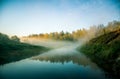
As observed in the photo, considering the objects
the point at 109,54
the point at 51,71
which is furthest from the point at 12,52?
the point at 109,54

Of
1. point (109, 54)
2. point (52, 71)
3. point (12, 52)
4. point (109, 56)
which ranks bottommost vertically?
point (52, 71)

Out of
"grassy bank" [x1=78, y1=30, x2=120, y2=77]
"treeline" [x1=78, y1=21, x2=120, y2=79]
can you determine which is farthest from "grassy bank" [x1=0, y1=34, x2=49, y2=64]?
"grassy bank" [x1=78, y1=30, x2=120, y2=77]

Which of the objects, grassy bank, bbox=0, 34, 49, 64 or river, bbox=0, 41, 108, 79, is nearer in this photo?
A: river, bbox=0, 41, 108, 79

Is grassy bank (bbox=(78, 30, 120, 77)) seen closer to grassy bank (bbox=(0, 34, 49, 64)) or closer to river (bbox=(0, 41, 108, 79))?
river (bbox=(0, 41, 108, 79))

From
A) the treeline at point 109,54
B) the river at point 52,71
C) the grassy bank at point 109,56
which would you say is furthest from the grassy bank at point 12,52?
the grassy bank at point 109,56

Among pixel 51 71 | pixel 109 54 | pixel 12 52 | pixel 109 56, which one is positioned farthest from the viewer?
pixel 12 52

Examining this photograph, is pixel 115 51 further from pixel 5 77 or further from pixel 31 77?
pixel 5 77

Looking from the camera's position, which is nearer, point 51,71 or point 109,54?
point 51,71

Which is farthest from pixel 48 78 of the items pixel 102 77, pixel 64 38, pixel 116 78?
pixel 64 38

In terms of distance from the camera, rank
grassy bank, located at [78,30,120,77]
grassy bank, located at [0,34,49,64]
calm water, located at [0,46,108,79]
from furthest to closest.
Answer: grassy bank, located at [0,34,49,64] → grassy bank, located at [78,30,120,77] → calm water, located at [0,46,108,79]

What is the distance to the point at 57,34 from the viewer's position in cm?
12512

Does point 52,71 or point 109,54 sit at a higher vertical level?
point 109,54

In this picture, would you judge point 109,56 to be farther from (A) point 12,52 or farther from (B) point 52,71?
(A) point 12,52

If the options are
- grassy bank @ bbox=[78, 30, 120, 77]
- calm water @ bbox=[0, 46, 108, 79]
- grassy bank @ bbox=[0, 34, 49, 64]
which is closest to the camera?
calm water @ bbox=[0, 46, 108, 79]
